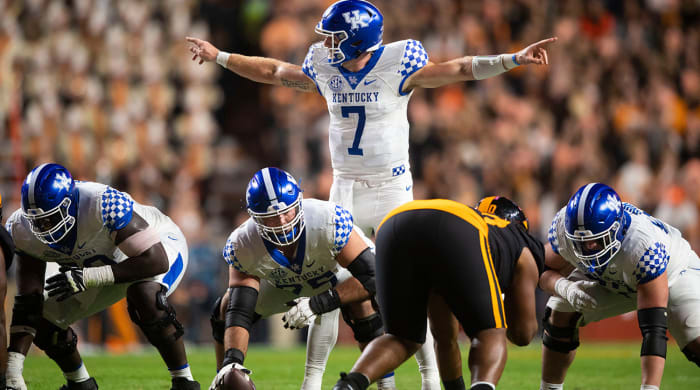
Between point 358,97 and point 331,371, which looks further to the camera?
point 331,371

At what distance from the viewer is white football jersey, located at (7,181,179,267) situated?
652 centimetres

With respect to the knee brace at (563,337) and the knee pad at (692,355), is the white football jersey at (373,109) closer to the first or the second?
the knee brace at (563,337)

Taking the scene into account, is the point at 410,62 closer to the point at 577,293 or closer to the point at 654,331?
the point at 577,293

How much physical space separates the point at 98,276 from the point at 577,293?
10.5 ft

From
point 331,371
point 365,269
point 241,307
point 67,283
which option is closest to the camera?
point 241,307

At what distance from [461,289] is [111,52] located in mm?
12182

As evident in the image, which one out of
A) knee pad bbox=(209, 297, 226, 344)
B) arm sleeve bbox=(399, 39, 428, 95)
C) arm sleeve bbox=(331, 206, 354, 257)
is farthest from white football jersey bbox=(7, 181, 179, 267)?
arm sleeve bbox=(399, 39, 428, 95)

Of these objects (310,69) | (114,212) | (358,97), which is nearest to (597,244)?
(358,97)

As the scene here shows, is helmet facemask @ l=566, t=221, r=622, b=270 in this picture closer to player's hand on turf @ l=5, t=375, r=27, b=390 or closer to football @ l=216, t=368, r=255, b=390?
football @ l=216, t=368, r=255, b=390

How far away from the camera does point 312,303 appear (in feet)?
19.2

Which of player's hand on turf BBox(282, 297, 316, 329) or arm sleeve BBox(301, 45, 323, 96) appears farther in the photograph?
arm sleeve BBox(301, 45, 323, 96)

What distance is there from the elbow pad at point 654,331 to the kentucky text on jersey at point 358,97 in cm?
252

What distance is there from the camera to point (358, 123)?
711cm

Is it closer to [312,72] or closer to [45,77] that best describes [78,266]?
[312,72]
